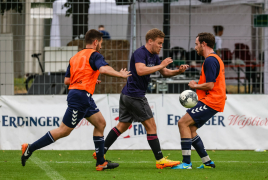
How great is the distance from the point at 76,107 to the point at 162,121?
3237 mm

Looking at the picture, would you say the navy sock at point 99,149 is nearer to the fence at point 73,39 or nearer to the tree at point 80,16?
the fence at point 73,39

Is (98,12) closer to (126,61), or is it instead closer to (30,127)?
(126,61)

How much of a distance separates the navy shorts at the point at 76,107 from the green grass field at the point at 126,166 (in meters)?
0.70

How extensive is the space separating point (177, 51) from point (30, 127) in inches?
148

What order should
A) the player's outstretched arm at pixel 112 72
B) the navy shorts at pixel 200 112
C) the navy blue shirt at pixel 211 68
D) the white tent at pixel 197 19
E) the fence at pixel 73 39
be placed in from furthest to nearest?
the white tent at pixel 197 19 → the fence at pixel 73 39 → the navy shorts at pixel 200 112 → the navy blue shirt at pixel 211 68 → the player's outstretched arm at pixel 112 72

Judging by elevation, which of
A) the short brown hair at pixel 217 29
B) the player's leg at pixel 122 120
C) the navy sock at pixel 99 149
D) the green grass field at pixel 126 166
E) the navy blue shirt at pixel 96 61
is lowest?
the green grass field at pixel 126 166

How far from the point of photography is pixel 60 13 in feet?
30.7

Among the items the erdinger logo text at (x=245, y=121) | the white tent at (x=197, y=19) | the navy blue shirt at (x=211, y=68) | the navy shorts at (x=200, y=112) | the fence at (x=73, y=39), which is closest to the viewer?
the navy blue shirt at (x=211, y=68)

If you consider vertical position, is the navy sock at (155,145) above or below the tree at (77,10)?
below

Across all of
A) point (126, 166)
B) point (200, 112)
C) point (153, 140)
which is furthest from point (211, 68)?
point (126, 166)

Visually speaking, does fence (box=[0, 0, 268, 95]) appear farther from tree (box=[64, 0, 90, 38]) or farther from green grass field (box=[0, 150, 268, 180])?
green grass field (box=[0, 150, 268, 180])

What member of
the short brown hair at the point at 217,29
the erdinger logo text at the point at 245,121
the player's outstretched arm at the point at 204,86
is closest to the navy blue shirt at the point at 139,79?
the player's outstretched arm at the point at 204,86

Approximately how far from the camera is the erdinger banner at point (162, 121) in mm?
8156

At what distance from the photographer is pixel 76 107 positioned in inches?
208
